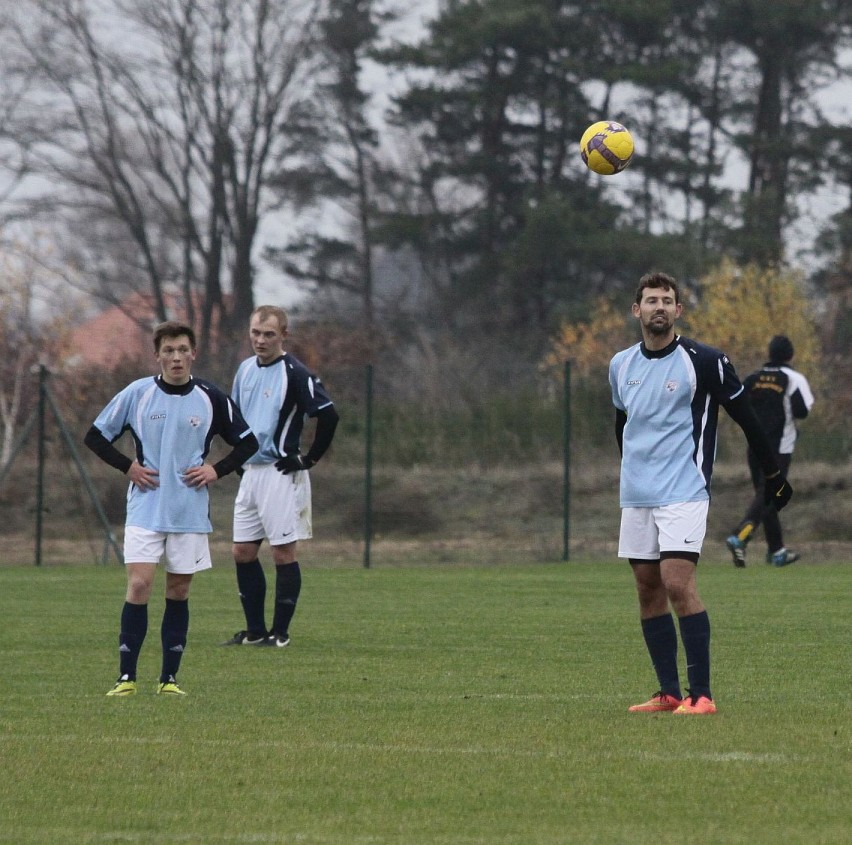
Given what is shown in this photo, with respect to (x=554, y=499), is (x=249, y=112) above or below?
above

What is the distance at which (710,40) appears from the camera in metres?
43.4

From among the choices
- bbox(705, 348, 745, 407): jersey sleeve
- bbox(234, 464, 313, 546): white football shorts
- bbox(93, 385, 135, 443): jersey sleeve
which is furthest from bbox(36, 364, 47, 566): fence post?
bbox(705, 348, 745, 407): jersey sleeve

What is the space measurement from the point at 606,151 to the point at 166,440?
3.52 m

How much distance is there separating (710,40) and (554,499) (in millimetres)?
22335

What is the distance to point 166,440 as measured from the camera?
334 inches

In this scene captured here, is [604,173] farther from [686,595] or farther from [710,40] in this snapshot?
[710,40]

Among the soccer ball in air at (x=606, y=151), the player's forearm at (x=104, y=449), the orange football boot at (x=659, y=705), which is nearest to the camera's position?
the orange football boot at (x=659, y=705)

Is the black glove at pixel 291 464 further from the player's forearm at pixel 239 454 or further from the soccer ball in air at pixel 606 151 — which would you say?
the soccer ball in air at pixel 606 151

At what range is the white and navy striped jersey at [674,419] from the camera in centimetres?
759

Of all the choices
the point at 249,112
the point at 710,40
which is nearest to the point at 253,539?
the point at 249,112

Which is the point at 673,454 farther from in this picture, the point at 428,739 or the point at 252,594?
the point at 252,594

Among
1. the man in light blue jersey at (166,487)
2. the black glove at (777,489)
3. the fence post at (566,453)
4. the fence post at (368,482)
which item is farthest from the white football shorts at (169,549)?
the fence post at (566,453)

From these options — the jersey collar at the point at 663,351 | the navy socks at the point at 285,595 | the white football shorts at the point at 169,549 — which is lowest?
the navy socks at the point at 285,595

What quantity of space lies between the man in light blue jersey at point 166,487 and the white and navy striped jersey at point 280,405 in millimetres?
2358
